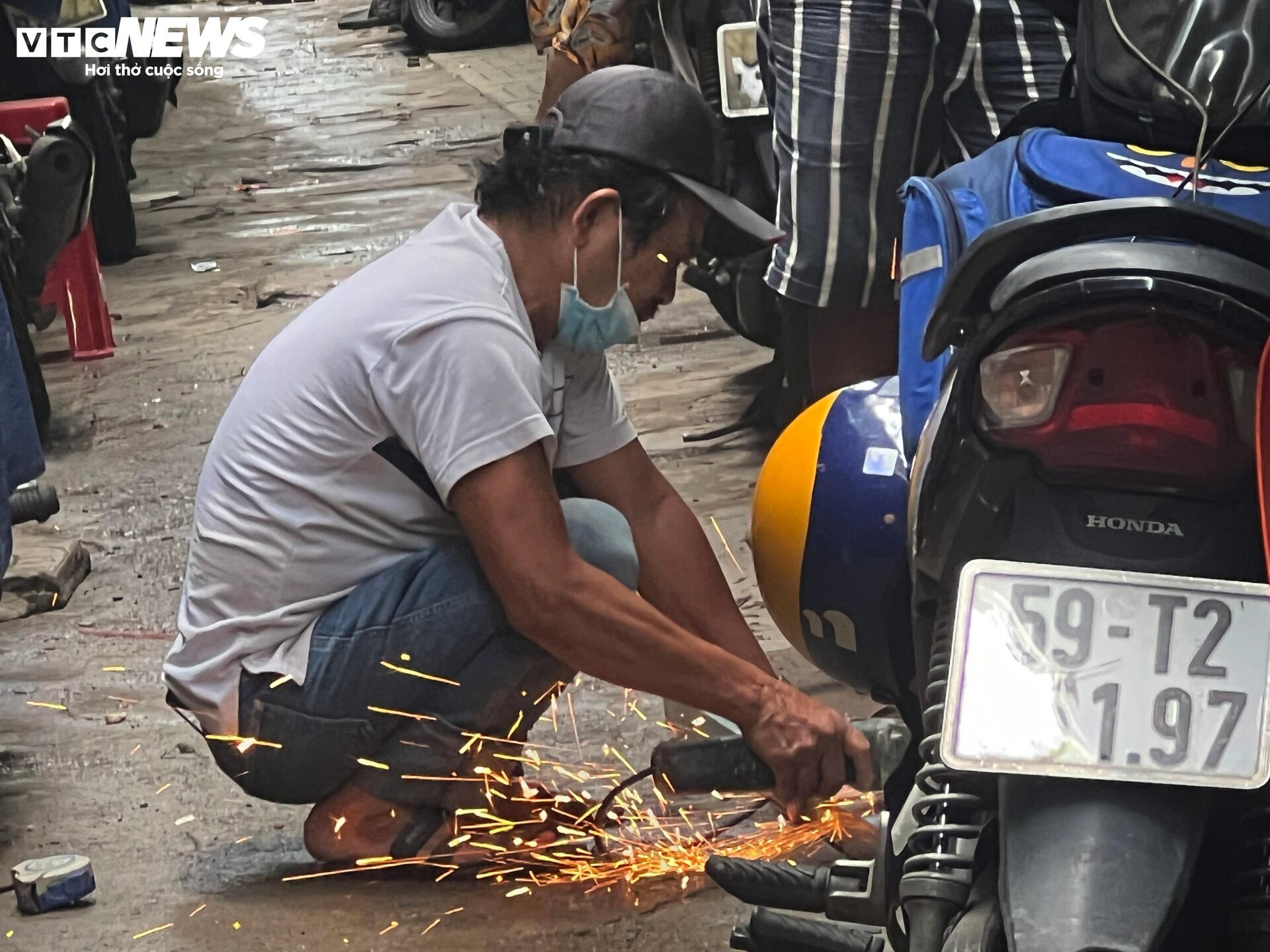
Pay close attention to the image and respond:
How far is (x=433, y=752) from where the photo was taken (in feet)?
9.40

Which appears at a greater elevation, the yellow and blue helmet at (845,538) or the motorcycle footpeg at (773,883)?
the yellow and blue helmet at (845,538)

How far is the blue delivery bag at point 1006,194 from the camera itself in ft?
7.16

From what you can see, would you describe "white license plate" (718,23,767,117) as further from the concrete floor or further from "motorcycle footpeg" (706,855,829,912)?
"motorcycle footpeg" (706,855,829,912)

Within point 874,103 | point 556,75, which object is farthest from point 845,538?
point 556,75

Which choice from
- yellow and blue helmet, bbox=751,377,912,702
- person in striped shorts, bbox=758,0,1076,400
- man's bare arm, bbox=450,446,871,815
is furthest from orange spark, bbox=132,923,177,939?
person in striped shorts, bbox=758,0,1076,400

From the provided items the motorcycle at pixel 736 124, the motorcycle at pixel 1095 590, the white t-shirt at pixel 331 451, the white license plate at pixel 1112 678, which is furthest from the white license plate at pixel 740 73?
the white license plate at pixel 1112 678

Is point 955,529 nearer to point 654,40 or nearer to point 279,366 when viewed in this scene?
point 279,366

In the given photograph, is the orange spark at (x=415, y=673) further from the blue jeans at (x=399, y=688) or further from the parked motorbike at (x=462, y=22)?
the parked motorbike at (x=462, y=22)

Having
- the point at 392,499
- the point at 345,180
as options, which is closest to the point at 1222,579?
the point at 392,499

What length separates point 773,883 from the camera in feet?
7.72

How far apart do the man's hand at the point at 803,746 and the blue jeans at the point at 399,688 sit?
0.41 m

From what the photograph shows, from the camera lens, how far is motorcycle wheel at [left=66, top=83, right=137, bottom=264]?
7512 millimetres

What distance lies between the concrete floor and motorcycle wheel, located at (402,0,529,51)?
1493 millimetres

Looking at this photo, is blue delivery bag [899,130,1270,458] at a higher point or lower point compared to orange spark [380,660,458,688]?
higher
